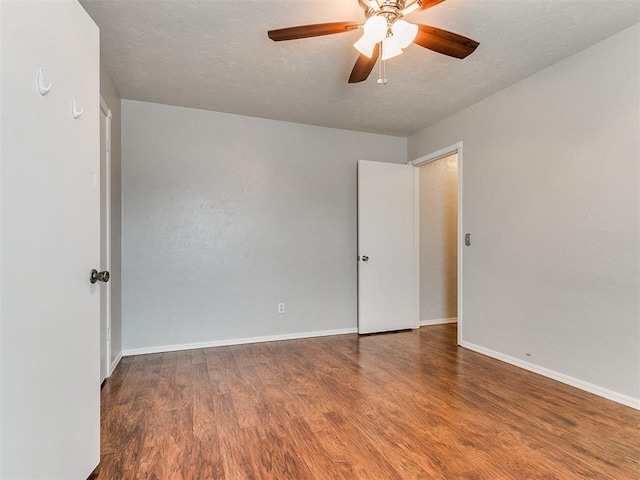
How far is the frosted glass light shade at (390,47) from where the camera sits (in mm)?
1805

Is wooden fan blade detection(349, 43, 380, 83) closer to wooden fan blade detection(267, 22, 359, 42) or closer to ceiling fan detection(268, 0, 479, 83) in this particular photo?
ceiling fan detection(268, 0, 479, 83)

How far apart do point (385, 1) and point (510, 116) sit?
6.18 ft

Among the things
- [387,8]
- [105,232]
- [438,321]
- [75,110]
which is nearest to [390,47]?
[387,8]

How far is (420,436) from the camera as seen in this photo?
5.99 ft

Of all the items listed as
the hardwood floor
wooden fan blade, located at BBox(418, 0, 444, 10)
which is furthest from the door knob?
wooden fan blade, located at BBox(418, 0, 444, 10)

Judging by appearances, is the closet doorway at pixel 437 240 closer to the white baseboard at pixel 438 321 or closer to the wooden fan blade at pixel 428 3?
the white baseboard at pixel 438 321

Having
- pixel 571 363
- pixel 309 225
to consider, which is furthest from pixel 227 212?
pixel 571 363

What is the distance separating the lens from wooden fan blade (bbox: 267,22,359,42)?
1.71m

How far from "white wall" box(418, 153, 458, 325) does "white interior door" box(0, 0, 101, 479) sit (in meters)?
3.76

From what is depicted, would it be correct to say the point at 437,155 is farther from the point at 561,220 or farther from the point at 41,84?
the point at 41,84

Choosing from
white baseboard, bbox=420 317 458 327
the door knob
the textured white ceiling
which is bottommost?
white baseboard, bbox=420 317 458 327

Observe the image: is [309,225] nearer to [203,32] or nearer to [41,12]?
[203,32]

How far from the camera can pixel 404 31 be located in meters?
1.69

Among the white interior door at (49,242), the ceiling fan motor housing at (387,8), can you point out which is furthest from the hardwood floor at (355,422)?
the ceiling fan motor housing at (387,8)
